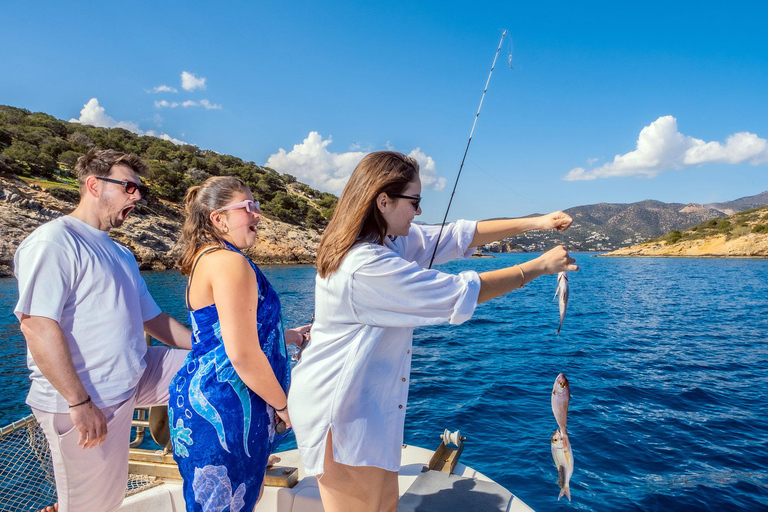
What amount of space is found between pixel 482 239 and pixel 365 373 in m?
1.23

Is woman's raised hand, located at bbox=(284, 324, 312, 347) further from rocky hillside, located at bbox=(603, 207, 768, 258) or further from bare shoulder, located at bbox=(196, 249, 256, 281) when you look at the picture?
rocky hillside, located at bbox=(603, 207, 768, 258)

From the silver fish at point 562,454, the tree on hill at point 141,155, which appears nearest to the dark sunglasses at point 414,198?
the silver fish at point 562,454

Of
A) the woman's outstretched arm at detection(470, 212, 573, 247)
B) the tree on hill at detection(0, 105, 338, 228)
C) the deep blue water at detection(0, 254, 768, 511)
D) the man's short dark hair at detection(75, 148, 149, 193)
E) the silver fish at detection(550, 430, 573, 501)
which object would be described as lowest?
the deep blue water at detection(0, 254, 768, 511)

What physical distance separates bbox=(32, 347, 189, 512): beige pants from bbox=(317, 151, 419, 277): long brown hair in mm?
1513

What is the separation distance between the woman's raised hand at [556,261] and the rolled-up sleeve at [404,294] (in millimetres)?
413

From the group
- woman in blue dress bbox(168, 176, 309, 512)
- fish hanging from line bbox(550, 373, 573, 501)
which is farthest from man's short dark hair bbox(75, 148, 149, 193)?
fish hanging from line bbox(550, 373, 573, 501)

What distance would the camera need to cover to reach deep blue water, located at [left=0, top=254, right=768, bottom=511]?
6.29m

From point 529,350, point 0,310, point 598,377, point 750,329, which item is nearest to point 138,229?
point 0,310

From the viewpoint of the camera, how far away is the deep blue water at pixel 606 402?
20.6ft

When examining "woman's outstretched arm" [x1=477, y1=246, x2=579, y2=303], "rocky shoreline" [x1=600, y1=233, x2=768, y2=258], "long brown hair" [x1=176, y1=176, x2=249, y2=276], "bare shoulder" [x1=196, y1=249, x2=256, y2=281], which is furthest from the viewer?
"rocky shoreline" [x1=600, y1=233, x2=768, y2=258]

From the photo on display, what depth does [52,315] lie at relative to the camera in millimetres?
2154

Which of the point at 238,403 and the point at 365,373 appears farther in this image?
the point at 238,403

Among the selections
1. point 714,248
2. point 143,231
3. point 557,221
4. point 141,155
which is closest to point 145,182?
point 143,231

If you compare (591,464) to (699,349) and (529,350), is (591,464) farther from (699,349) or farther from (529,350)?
(699,349)
